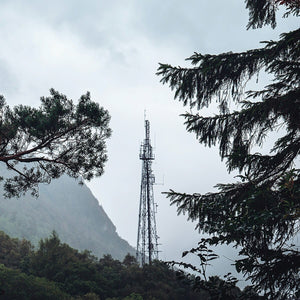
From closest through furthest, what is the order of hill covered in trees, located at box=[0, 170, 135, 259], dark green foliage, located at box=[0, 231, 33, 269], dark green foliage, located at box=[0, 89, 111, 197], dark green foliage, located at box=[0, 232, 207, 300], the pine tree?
the pine tree < dark green foliage, located at box=[0, 89, 111, 197] < dark green foliage, located at box=[0, 232, 207, 300] < dark green foliage, located at box=[0, 231, 33, 269] < hill covered in trees, located at box=[0, 170, 135, 259]

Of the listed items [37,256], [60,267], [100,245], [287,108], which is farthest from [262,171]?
[100,245]

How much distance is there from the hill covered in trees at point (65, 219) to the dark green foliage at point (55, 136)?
84.4 meters

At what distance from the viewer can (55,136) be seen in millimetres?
8406

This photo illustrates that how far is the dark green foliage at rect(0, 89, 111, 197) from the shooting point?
7918mm

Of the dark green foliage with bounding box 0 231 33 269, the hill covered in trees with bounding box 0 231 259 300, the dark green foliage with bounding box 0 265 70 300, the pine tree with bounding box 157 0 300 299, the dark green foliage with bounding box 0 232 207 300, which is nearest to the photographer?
the pine tree with bounding box 157 0 300 299

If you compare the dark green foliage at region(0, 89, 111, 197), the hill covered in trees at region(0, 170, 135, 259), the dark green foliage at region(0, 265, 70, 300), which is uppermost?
the hill covered in trees at region(0, 170, 135, 259)

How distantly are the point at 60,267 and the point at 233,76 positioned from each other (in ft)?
65.9

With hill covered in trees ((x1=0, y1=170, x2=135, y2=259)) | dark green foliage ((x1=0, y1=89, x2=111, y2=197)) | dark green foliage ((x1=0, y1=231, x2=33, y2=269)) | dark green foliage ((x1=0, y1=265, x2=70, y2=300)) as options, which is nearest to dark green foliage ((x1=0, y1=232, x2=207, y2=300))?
dark green foliage ((x1=0, y1=265, x2=70, y2=300))

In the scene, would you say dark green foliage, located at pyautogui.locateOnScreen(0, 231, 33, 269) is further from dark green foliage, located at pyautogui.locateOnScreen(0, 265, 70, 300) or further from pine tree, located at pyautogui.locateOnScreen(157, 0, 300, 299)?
pine tree, located at pyautogui.locateOnScreen(157, 0, 300, 299)

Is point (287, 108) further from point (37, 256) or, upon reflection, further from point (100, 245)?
point (100, 245)

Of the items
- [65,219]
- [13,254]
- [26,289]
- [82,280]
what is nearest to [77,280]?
[82,280]

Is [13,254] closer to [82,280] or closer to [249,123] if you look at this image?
[82,280]

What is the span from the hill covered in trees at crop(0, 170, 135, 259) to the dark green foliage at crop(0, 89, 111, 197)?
84.4 meters

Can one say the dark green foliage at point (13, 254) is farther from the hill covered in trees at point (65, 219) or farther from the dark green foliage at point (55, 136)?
the hill covered in trees at point (65, 219)
